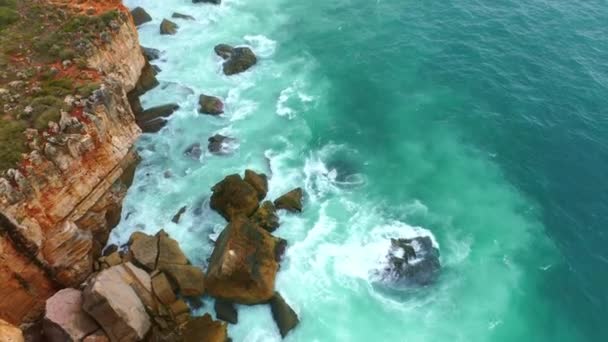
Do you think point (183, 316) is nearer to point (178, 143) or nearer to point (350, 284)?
point (350, 284)

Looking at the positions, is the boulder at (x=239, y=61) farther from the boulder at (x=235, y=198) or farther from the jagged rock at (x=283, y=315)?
the jagged rock at (x=283, y=315)

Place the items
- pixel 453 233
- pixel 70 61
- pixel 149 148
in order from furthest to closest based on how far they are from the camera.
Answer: pixel 149 148, pixel 453 233, pixel 70 61

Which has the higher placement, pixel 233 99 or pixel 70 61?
pixel 70 61

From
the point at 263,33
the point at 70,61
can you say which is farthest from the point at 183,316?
the point at 263,33

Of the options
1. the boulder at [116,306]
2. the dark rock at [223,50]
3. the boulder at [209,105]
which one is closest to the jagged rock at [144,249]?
the boulder at [116,306]

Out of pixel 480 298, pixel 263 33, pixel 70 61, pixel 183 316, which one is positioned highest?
pixel 70 61

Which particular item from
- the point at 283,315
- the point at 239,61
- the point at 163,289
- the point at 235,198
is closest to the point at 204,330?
the point at 163,289

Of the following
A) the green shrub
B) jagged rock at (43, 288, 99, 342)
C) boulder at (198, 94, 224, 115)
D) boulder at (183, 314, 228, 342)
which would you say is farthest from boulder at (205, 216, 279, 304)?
boulder at (198, 94, 224, 115)
